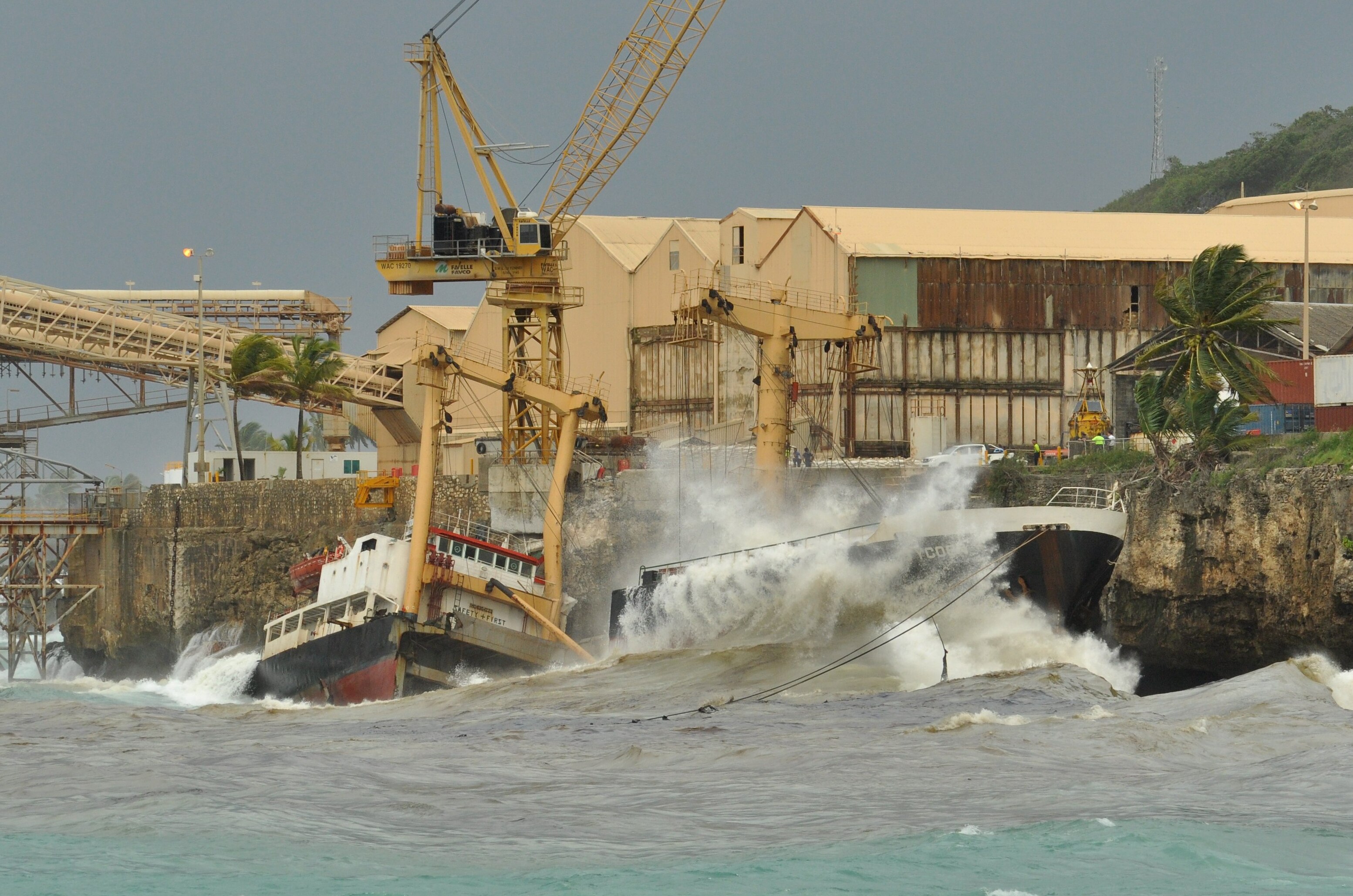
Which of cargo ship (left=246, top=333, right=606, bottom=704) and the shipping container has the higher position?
the shipping container

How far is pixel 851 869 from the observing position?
1936cm

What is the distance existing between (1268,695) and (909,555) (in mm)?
11064

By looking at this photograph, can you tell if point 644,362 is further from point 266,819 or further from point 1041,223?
point 266,819

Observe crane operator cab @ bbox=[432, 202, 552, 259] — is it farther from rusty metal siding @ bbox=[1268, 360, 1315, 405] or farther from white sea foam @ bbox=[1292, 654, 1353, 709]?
white sea foam @ bbox=[1292, 654, 1353, 709]

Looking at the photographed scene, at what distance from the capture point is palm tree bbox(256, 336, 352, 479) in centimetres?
7700

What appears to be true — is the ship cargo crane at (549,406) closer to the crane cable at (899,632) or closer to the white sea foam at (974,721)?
the crane cable at (899,632)

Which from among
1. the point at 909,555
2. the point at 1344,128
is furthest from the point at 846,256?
the point at 1344,128

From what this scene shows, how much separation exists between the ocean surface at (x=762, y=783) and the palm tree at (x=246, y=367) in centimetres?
3778

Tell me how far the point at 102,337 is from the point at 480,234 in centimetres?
2377

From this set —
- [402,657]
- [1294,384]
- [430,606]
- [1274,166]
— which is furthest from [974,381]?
[1274,166]

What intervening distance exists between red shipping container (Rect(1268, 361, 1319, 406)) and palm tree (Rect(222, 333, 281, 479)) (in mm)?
46505

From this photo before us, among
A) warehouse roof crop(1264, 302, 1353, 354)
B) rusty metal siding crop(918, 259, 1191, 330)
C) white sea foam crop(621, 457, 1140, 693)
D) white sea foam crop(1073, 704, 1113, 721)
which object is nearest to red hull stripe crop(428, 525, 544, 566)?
white sea foam crop(621, 457, 1140, 693)

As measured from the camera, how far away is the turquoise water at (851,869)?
1856cm

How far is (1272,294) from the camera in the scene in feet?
174
